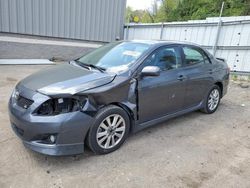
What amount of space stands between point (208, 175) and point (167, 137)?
37.6 inches

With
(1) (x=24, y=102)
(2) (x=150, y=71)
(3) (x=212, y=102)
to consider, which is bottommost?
(3) (x=212, y=102)

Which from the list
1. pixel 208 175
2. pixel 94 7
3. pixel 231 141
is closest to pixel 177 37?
pixel 94 7

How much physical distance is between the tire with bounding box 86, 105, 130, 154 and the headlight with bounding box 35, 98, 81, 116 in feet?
1.05

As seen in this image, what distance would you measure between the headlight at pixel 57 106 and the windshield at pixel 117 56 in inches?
31.2

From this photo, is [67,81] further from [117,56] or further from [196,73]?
[196,73]

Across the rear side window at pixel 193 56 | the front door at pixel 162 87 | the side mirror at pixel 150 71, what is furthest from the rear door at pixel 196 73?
the side mirror at pixel 150 71

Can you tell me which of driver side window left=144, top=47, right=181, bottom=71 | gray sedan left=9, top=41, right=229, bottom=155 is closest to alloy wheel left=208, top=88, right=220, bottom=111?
gray sedan left=9, top=41, right=229, bottom=155

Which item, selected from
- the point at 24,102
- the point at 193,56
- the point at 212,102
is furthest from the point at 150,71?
the point at 212,102

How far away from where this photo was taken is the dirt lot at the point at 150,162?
2.42 meters

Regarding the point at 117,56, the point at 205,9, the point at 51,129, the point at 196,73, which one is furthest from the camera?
the point at 205,9

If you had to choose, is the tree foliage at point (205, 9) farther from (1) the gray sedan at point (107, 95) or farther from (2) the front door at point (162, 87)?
(2) the front door at point (162, 87)

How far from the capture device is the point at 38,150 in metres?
2.48

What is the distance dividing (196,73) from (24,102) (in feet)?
9.17

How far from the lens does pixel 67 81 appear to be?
2.75m
